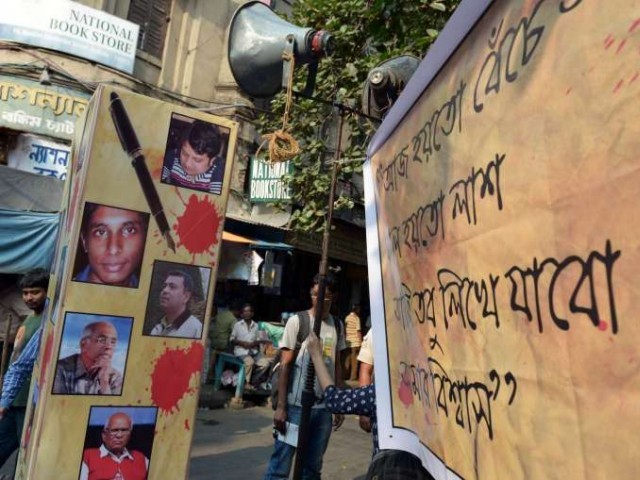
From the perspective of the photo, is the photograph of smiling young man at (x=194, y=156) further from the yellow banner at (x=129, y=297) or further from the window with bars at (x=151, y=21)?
the window with bars at (x=151, y=21)

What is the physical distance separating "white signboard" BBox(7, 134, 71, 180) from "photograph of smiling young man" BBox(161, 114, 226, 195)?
649cm

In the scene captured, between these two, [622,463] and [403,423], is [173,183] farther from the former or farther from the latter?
[622,463]

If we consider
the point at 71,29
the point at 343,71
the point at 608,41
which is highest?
the point at 71,29

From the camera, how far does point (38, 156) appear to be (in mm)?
8797

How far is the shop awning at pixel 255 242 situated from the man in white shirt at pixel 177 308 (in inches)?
241

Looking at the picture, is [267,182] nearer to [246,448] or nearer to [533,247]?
[246,448]

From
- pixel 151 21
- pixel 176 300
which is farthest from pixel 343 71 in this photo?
pixel 176 300

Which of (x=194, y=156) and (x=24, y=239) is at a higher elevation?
(x=24, y=239)

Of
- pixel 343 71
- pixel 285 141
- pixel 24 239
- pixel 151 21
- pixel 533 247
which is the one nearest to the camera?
pixel 533 247

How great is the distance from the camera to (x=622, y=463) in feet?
2.38

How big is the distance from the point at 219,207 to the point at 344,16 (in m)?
5.16

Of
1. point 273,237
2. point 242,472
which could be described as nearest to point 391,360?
point 242,472

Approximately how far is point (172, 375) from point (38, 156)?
727cm

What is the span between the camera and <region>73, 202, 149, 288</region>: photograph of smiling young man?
8.77ft
